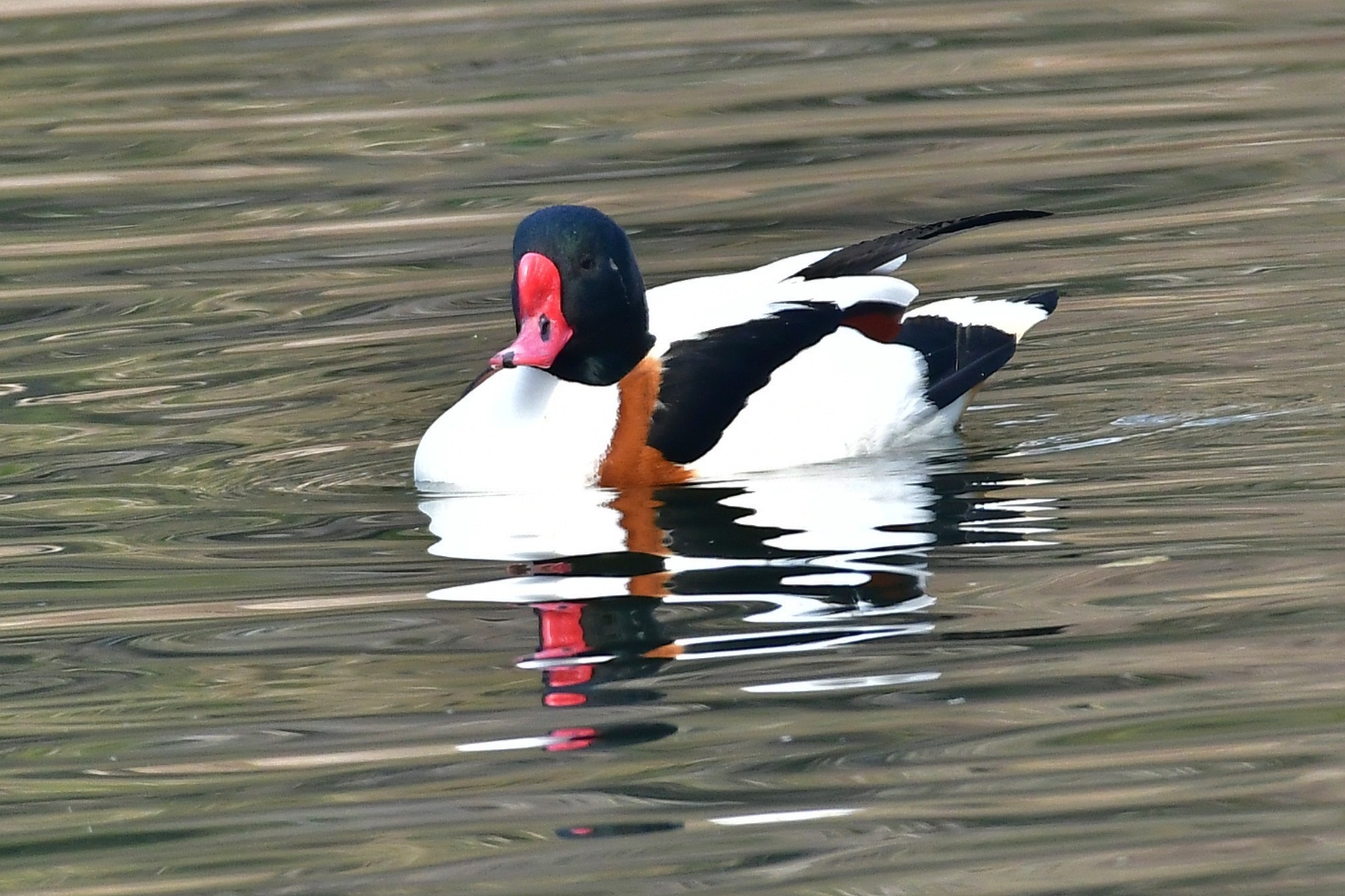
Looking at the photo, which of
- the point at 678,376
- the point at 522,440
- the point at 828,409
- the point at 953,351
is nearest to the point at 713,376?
the point at 678,376

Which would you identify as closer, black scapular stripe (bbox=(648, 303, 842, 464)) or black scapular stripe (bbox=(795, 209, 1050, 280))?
black scapular stripe (bbox=(648, 303, 842, 464))

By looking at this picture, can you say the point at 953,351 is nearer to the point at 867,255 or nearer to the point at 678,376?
the point at 867,255

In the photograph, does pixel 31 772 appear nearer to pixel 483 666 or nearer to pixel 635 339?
pixel 483 666

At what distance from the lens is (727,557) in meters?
5.67

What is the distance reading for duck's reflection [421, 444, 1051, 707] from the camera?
4926 millimetres

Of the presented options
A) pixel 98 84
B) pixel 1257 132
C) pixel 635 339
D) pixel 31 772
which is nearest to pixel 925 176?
pixel 1257 132

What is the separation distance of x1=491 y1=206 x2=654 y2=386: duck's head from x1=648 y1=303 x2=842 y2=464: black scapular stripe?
15 cm

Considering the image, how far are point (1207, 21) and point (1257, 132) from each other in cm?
304

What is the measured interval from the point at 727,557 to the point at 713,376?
0.90m

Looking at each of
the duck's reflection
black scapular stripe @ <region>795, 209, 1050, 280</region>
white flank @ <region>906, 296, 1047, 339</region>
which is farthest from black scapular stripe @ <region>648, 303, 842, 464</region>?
white flank @ <region>906, 296, 1047, 339</region>

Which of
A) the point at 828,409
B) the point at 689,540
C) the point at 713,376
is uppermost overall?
the point at 713,376

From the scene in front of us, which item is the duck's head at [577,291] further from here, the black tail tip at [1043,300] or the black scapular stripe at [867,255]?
the black tail tip at [1043,300]

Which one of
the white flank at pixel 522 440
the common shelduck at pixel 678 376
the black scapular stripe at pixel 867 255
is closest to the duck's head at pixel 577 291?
the common shelduck at pixel 678 376

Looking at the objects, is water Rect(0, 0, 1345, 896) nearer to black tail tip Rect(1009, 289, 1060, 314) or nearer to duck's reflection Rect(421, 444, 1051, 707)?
duck's reflection Rect(421, 444, 1051, 707)
